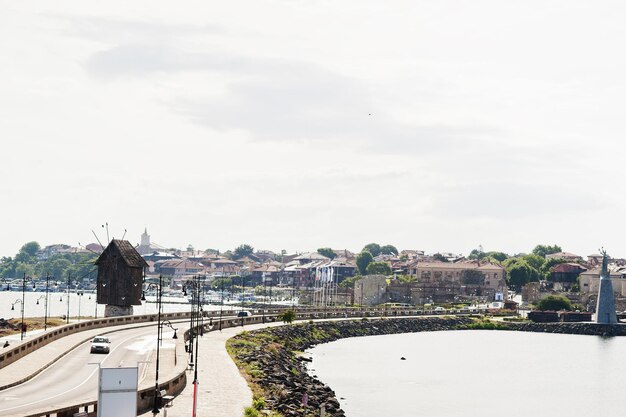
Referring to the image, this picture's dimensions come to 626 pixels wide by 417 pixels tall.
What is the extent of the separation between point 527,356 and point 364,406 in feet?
218

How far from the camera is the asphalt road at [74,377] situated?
49.8 meters

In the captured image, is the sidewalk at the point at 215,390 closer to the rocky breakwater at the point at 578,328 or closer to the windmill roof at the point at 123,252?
the windmill roof at the point at 123,252

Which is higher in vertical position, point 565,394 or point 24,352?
point 24,352

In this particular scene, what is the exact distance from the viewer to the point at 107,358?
72.9 m

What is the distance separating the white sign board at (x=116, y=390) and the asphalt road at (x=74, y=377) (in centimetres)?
698

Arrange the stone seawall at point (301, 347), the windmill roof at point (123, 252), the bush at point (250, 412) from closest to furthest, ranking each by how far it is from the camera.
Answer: the bush at point (250, 412) → the stone seawall at point (301, 347) → the windmill roof at point (123, 252)

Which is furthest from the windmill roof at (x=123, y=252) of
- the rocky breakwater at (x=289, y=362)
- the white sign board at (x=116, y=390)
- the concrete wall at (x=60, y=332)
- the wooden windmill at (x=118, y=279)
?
the white sign board at (x=116, y=390)

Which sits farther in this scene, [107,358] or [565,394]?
[565,394]

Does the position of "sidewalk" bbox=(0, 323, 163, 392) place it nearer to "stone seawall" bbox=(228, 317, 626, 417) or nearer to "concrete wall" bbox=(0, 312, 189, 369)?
"concrete wall" bbox=(0, 312, 189, 369)

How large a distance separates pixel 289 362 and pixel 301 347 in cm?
2958

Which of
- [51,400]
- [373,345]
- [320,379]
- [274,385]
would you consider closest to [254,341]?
[320,379]

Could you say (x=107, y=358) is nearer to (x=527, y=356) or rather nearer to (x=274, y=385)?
(x=274, y=385)

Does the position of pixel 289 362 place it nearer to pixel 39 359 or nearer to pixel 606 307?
pixel 39 359

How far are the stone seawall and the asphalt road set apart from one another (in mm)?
8599
